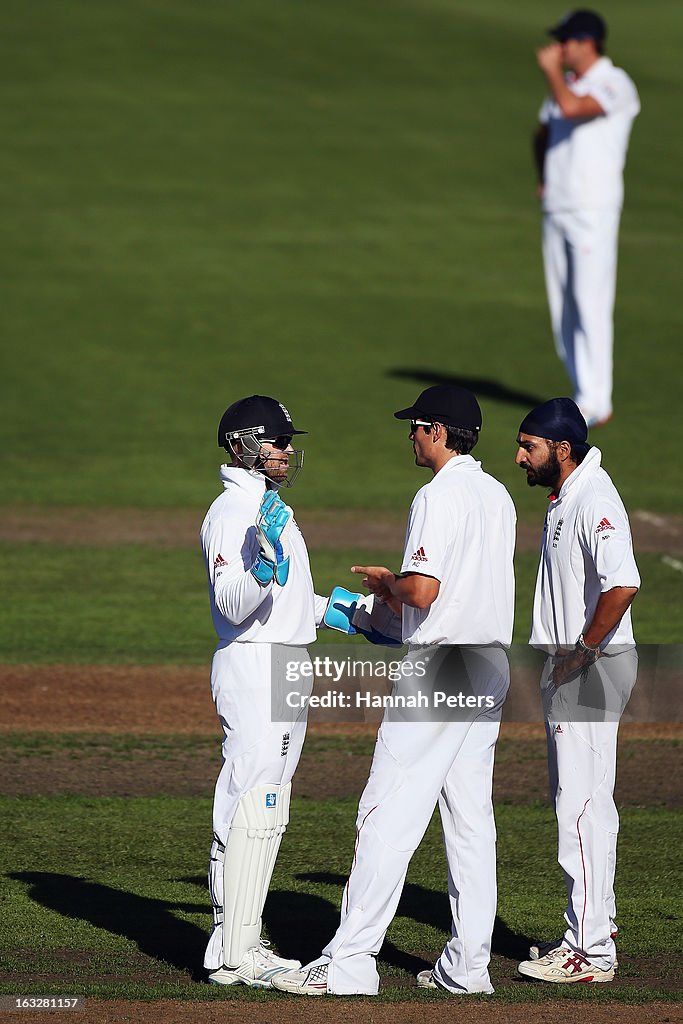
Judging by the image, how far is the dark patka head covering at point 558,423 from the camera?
698cm

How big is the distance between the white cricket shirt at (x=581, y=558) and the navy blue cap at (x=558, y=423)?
0.40 ft

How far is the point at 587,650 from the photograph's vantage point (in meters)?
6.71

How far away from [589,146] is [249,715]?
1446 cm

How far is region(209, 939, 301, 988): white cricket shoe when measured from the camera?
6395mm

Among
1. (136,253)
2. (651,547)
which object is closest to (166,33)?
(136,253)

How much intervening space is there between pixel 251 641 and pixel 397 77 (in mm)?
34625

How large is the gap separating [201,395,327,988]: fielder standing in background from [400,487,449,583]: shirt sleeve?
0.50 meters

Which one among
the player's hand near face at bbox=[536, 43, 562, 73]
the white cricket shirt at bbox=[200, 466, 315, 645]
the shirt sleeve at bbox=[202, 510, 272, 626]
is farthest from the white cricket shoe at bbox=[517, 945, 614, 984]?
the player's hand near face at bbox=[536, 43, 562, 73]

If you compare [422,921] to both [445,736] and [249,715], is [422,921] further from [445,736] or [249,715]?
[249,715]

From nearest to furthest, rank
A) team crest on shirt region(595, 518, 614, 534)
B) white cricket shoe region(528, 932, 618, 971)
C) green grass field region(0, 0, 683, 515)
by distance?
1. team crest on shirt region(595, 518, 614, 534)
2. white cricket shoe region(528, 932, 618, 971)
3. green grass field region(0, 0, 683, 515)

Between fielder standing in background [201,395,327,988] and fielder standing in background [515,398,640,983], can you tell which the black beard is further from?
fielder standing in background [201,395,327,988]

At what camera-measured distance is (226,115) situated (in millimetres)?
34781

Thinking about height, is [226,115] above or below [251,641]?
above

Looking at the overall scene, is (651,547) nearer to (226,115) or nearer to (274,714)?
(274,714)
